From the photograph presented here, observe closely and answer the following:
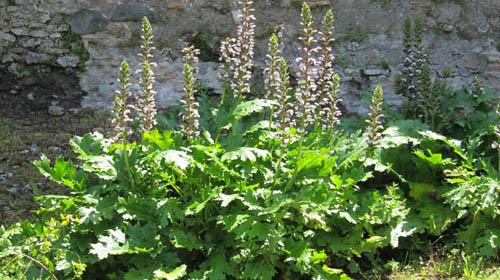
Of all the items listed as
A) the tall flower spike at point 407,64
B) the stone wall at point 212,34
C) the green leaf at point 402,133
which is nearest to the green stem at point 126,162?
the green leaf at point 402,133

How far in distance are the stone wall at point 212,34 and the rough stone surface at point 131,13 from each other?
15 mm

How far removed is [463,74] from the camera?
25.4 feet

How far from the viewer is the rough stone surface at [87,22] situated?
8055mm

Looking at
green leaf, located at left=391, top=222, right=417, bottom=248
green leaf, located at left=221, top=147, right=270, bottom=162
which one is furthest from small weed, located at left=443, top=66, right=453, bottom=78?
green leaf, located at left=221, top=147, right=270, bottom=162

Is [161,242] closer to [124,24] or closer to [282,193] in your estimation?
[282,193]

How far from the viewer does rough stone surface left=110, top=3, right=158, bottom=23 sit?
8.10 m

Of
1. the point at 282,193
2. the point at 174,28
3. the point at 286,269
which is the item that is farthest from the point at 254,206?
the point at 174,28

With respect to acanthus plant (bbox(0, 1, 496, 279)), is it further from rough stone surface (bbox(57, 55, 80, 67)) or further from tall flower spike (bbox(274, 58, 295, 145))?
rough stone surface (bbox(57, 55, 80, 67))

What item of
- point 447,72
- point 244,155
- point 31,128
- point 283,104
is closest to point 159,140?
point 244,155

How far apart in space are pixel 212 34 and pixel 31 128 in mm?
2912

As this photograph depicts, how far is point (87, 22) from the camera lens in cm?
806

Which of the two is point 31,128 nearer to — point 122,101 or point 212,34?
point 212,34

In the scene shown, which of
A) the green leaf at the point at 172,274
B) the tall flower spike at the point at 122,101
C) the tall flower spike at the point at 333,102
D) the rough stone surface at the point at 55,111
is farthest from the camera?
the rough stone surface at the point at 55,111

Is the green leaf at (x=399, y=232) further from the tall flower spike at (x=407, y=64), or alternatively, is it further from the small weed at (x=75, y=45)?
the small weed at (x=75, y=45)
